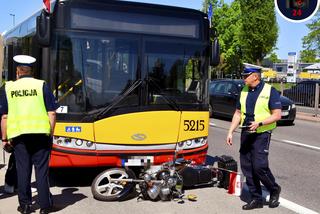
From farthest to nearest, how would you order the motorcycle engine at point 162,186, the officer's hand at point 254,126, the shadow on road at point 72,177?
the shadow on road at point 72,177, the motorcycle engine at point 162,186, the officer's hand at point 254,126

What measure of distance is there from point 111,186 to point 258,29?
1673 inches

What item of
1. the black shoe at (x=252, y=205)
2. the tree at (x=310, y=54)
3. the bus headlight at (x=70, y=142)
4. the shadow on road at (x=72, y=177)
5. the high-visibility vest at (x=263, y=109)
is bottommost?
the shadow on road at (x=72, y=177)

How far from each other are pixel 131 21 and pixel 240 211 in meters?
2.88

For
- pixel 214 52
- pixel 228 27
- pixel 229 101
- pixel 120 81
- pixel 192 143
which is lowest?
pixel 229 101

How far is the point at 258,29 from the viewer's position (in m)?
46.4

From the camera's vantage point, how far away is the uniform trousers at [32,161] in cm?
522

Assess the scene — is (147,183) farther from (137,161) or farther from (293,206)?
(293,206)

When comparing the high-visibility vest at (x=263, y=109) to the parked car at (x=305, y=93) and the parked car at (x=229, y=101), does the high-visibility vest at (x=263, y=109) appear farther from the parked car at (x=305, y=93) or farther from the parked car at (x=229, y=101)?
the parked car at (x=305, y=93)

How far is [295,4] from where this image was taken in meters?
11.2

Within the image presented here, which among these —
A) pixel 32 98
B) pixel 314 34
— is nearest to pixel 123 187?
pixel 32 98

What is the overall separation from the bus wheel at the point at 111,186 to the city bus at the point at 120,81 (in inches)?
7.1

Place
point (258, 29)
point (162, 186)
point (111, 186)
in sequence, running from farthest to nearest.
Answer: point (258, 29) < point (111, 186) < point (162, 186)

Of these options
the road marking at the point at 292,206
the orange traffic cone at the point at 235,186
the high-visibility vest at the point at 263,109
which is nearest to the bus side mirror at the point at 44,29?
the high-visibility vest at the point at 263,109

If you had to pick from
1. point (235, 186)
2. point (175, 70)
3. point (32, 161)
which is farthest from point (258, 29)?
point (32, 161)
